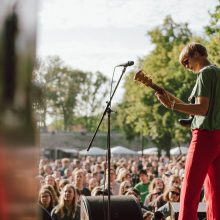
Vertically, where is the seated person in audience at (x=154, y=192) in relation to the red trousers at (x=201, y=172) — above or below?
below

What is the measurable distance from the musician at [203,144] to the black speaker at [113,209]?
1524 mm

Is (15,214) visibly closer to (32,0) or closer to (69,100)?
(32,0)

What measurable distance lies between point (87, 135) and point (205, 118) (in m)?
78.5

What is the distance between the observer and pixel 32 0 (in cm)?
43

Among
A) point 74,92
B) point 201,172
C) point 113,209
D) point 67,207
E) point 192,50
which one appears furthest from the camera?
point 74,92

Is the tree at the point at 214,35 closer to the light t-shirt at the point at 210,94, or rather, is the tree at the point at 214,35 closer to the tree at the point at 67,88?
the light t-shirt at the point at 210,94

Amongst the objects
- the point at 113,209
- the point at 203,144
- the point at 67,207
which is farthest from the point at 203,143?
the point at 67,207

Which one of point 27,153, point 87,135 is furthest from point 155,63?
point 27,153

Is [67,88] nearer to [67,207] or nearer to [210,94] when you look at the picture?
[67,207]

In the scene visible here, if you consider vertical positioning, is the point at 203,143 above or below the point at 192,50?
below

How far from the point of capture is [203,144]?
312 centimetres

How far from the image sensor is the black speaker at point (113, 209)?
15.1 feet

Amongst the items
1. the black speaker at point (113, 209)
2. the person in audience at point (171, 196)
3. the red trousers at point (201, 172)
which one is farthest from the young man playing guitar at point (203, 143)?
the person in audience at point (171, 196)

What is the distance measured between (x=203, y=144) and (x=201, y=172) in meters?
0.18
